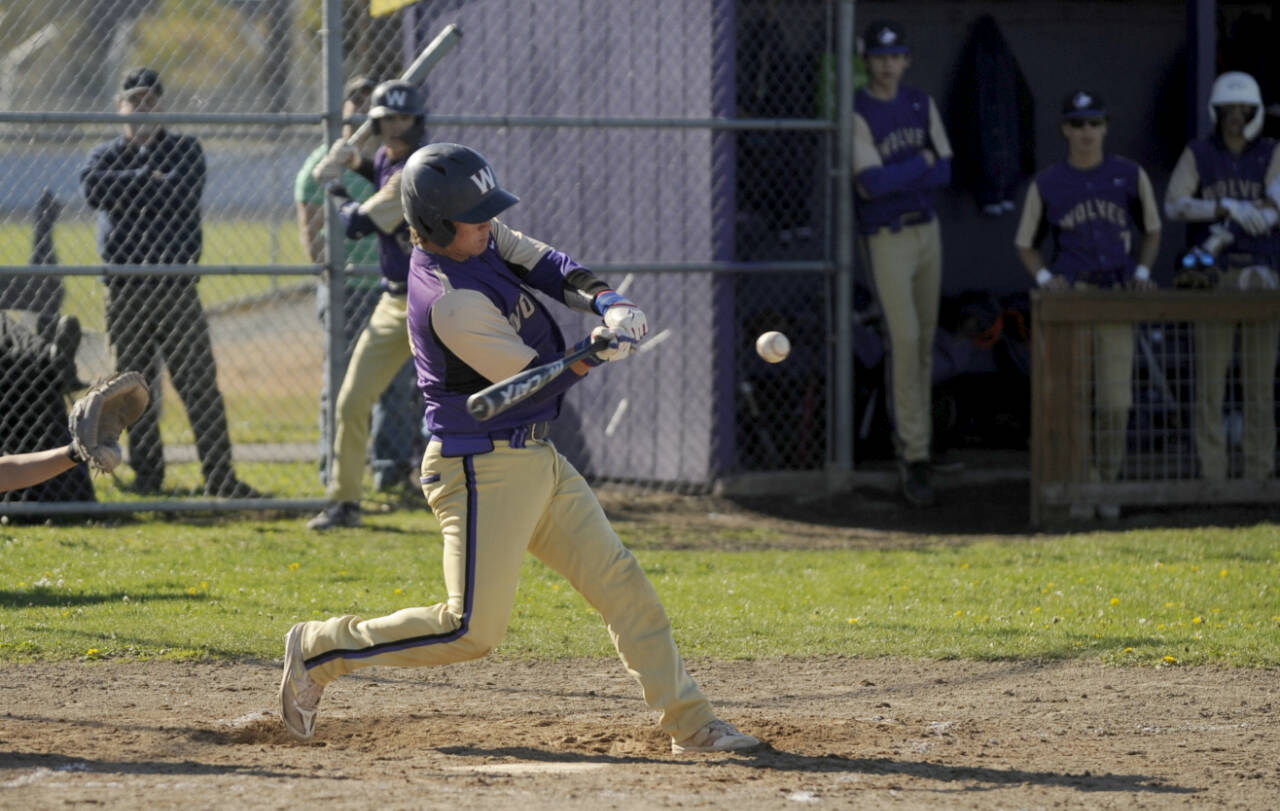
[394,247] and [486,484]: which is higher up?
[394,247]

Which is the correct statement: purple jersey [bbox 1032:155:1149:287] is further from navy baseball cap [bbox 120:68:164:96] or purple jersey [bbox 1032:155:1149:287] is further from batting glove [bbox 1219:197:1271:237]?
navy baseball cap [bbox 120:68:164:96]

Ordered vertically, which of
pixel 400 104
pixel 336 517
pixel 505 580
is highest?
pixel 400 104

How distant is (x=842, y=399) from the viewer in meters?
10.0

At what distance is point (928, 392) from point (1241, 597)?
3034 millimetres

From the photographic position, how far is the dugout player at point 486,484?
4602 millimetres

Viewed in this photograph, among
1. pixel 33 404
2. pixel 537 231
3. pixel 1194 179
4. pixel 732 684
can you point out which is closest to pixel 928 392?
pixel 1194 179

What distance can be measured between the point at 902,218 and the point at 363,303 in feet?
11.1

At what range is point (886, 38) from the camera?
9617mm

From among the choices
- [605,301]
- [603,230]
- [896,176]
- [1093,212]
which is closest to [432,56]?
[603,230]

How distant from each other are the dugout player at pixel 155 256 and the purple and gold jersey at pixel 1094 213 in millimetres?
4932

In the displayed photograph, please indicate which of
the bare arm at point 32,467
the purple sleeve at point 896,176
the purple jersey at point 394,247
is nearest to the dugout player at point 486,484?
the bare arm at point 32,467

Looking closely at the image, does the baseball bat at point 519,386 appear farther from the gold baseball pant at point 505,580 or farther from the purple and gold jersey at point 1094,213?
the purple and gold jersey at point 1094,213

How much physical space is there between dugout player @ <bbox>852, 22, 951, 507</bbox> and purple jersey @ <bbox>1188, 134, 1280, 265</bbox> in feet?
4.96

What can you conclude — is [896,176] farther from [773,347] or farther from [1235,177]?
[773,347]
